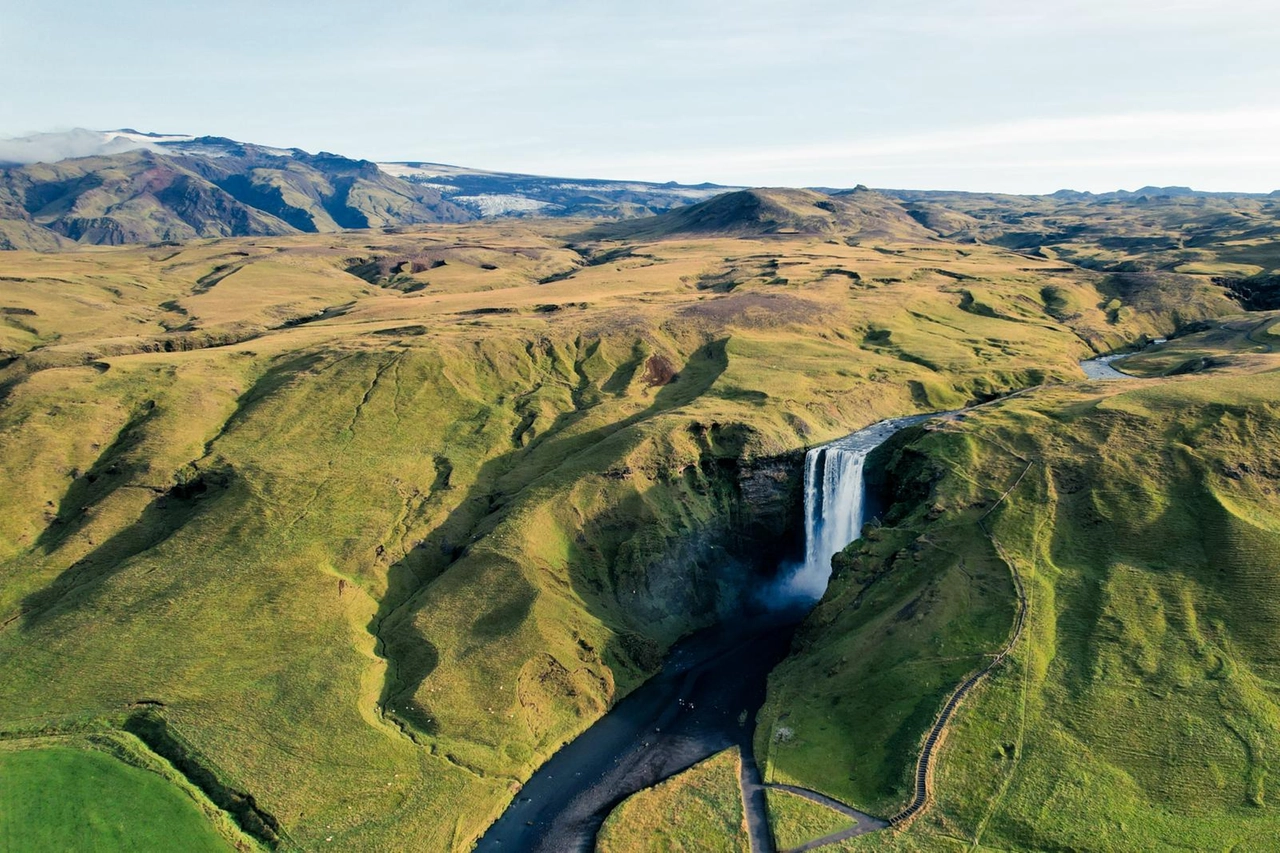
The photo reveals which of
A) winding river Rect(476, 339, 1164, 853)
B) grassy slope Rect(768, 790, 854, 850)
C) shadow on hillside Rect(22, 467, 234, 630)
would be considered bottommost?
winding river Rect(476, 339, 1164, 853)

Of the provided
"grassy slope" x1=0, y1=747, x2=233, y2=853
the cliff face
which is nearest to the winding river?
the cliff face

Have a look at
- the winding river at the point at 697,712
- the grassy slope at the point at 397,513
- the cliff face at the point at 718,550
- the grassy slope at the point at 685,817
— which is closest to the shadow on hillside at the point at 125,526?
the grassy slope at the point at 397,513

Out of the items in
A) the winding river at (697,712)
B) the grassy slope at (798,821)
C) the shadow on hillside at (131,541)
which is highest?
the shadow on hillside at (131,541)

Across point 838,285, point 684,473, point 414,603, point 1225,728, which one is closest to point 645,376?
point 684,473

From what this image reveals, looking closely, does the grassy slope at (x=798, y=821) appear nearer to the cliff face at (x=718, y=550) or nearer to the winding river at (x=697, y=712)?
the winding river at (x=697, y=712)

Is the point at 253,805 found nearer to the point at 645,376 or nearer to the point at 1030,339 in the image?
the point at 645,376

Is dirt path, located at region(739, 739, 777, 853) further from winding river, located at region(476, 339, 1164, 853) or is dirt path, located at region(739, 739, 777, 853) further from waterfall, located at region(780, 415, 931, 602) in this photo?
waterfall, located at region(780, 415, 931, 602)

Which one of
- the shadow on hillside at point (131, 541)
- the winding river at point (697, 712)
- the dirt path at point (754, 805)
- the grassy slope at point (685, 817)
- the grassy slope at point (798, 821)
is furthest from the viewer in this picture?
the shadow on hillside at point (131, 541)
